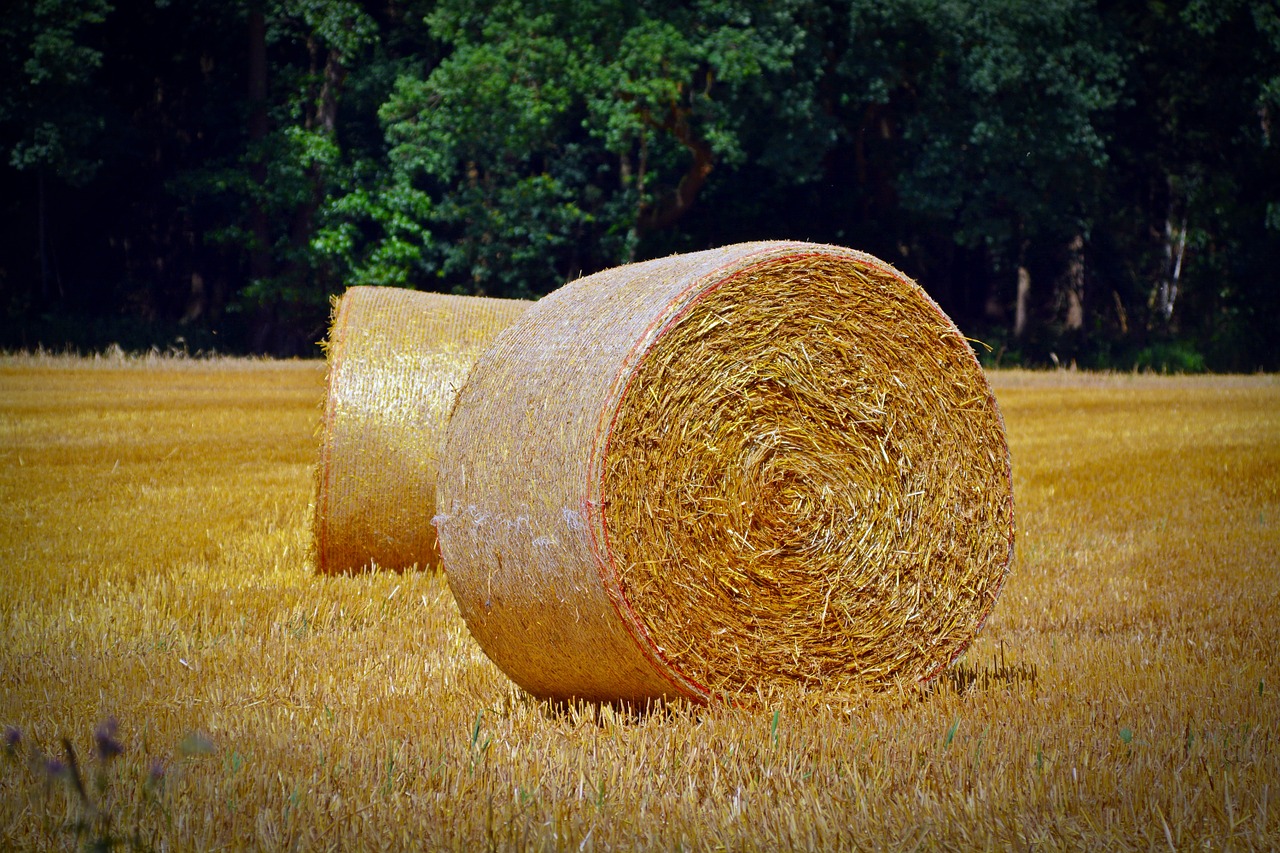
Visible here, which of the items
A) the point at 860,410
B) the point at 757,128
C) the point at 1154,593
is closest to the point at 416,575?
the point at 860,410

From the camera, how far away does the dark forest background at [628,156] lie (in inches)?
1020

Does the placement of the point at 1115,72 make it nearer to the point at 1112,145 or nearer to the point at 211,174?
the point at 1112,145

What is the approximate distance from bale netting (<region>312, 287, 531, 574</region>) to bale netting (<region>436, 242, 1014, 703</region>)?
2.39 metres

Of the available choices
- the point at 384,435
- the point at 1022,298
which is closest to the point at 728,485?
the point at 384,435

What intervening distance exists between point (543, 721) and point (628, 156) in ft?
86.1

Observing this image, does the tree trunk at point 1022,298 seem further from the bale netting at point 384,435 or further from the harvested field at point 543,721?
the bale netting at point 384,435

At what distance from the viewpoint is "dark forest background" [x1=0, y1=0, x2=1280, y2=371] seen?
85.0 ft

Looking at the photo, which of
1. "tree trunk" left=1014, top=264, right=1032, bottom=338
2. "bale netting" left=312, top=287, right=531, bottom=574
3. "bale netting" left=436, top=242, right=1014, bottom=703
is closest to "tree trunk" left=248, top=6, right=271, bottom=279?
"tree trunk" left=1014, top=264, right=1032, bottom=338

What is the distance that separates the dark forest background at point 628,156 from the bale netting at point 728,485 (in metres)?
20.4

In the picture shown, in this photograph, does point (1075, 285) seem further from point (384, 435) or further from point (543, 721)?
point (543, 721)

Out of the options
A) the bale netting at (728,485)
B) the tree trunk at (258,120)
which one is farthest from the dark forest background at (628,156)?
the bale netting at (728,485)

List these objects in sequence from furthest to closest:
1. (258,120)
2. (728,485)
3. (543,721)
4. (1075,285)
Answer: (1075,285) → (258,120) → (728,485) → (543,721)

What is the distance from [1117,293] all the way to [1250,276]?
3704mm

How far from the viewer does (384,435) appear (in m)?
7.62
